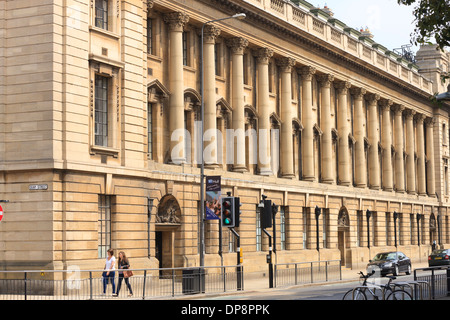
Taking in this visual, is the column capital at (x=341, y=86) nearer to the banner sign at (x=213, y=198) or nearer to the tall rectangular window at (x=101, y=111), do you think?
the banner sign at (x=213, y=198)

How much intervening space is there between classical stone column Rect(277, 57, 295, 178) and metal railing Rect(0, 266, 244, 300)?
70.3 feet

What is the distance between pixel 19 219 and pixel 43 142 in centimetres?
332

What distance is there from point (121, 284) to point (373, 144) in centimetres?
4757

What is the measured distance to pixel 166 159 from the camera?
44.8 meters

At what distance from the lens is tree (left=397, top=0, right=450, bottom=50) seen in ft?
84.0

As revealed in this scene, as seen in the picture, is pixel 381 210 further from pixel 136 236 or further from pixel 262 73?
pixel 136 236

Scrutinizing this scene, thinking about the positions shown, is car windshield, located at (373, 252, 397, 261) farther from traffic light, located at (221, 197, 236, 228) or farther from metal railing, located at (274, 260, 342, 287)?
traffic light, located at (221, 197, 236, 228)

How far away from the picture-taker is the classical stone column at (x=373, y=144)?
73312 millimetres

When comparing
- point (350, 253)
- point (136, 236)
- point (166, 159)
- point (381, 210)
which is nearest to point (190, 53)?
point (166, 159)

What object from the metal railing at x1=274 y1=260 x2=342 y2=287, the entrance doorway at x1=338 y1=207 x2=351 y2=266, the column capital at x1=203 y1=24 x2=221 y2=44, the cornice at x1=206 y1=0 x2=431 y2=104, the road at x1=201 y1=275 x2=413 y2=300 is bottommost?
the road at x1=201 y1=275 x2=413 y2=300

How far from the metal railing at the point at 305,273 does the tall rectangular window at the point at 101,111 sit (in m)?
10.2

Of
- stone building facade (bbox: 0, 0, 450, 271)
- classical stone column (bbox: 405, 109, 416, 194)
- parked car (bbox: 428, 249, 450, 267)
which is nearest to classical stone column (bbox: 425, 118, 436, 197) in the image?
classical stone column (bbox: 405, 109, 416, 194)

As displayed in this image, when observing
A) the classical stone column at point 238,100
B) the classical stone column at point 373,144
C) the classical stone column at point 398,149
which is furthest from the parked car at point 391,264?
the classical stone column at point 398,149

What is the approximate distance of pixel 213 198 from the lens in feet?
125
